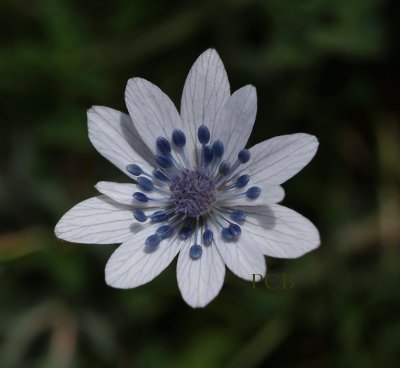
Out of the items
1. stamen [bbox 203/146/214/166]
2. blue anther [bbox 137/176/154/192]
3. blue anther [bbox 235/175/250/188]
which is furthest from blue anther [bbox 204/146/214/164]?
blue anther [bbox 137/176/154/192]

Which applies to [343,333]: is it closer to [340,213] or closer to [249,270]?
[340,213]

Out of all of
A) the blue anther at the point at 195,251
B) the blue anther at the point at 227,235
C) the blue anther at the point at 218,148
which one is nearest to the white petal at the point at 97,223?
the blue anther at the point at 195,251

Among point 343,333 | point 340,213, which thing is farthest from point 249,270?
point 340,213

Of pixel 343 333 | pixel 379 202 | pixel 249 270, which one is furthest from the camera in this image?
pixel 379 202

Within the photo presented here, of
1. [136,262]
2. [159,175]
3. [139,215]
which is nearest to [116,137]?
[159,175]

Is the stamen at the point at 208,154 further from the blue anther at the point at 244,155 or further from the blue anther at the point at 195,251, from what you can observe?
the blue anther at the point at 195,251

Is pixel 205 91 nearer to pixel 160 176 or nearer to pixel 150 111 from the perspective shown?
pixel 150 111
